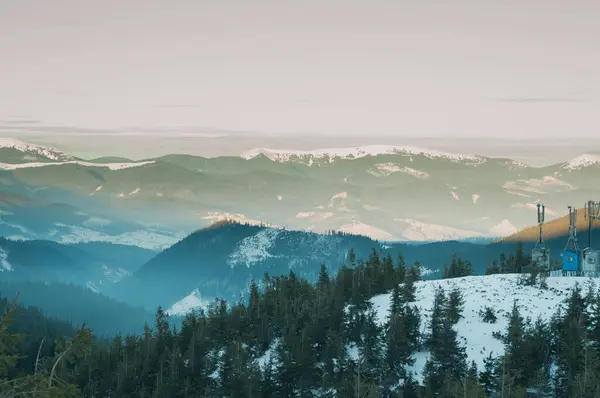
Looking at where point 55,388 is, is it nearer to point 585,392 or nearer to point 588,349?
point 585,392

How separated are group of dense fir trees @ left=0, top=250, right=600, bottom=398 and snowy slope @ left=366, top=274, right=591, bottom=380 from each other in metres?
1.31

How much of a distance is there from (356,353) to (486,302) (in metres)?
23.6

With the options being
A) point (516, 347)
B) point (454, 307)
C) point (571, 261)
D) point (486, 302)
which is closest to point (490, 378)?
point (516, 347)

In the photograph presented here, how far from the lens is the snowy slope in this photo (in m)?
151

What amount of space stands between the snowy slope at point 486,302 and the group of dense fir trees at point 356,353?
131 centimetres

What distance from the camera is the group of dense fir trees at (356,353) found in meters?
134

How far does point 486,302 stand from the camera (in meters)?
165

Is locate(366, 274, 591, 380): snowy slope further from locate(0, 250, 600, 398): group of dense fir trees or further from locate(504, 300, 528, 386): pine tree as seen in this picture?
locate(504, 300, 528, 386): pine tree

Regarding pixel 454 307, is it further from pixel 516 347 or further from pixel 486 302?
pixel 516 347

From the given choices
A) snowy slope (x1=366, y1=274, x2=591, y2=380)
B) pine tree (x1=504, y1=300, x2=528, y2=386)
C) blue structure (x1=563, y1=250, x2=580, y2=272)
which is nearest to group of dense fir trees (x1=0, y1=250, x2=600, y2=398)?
pine tree (x1=504, y1=300, x2=528, y2=386)

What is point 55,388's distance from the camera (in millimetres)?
42375

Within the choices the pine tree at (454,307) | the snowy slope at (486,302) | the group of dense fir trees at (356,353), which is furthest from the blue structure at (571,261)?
the pine tree at (454,307)

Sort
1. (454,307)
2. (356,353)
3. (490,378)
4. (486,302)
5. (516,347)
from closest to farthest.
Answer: (490,378) → (516,347) → (454,307) → (356,353) → (486,302)

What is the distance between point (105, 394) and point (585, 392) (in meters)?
87.2
